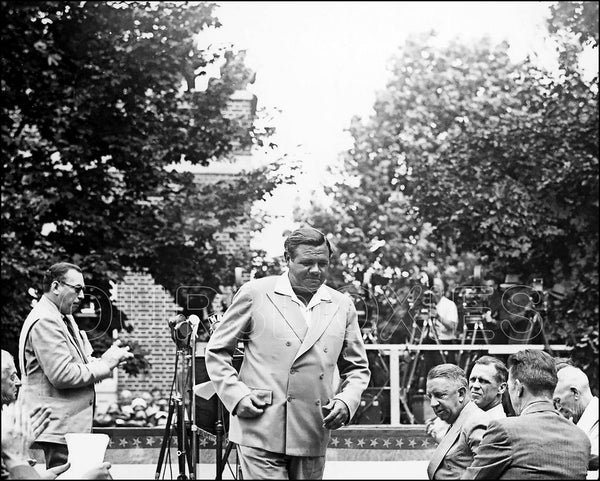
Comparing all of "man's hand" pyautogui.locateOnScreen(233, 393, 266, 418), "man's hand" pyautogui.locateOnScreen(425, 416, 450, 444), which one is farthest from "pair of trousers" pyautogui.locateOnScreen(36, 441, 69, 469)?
"man's hand" pyautogui.locateOnScreen(425, 416, 450, 444)

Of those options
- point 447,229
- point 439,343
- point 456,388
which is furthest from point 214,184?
point 456,388

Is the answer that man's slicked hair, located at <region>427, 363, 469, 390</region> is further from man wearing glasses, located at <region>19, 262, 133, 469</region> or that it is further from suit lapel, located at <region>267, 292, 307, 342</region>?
man wearing glasses, located at <region>19, 262, 133, 469</region>

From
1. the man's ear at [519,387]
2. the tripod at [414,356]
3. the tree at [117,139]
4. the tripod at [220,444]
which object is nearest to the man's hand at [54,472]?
the tripod at [220,444]

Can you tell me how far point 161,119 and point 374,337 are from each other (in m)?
5.45

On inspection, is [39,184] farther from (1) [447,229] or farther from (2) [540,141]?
(2) [540,141]

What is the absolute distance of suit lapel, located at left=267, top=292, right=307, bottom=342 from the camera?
4.22 metres

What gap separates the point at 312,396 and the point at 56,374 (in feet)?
4.83

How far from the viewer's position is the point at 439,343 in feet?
32.3

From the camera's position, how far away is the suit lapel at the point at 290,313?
4219 millimetres

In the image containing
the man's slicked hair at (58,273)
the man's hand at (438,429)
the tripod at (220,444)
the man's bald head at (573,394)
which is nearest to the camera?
the man's hand at (438,429)

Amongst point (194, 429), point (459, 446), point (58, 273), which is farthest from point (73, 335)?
point (459, 446)

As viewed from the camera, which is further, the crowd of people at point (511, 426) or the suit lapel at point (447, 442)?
the suit lapel at point (447, 442)

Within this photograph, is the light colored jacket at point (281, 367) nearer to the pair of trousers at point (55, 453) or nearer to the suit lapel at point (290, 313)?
the suit lapel at point (290, 313)

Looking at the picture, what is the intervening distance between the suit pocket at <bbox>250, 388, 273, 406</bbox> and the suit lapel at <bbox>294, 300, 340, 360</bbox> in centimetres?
20
